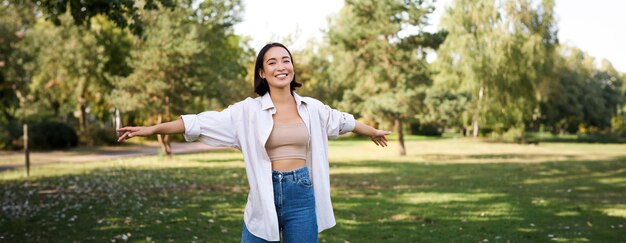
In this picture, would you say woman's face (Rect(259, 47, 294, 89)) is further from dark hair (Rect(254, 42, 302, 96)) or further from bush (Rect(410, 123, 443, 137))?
bush (Rect(410, 123, 443, 137))

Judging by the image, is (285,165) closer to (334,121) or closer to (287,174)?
(287,174)

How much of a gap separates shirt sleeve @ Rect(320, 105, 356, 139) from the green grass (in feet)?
13.3

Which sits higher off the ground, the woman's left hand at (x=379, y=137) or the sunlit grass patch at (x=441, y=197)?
the woman's left hand at (x=379, y=137)

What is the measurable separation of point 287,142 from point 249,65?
37417 millimetres

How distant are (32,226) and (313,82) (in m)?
31.0

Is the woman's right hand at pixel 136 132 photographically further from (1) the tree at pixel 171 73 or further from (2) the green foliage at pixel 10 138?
(2) the green foliage at pixel 10 138

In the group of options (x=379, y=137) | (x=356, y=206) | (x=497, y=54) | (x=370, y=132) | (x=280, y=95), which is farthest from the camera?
(x=497, y=54)

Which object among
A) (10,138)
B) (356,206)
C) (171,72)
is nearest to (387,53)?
(171,72)

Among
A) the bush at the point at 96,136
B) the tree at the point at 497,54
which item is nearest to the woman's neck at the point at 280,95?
the bush at the point at 96,136

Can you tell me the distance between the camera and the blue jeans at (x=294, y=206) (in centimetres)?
373

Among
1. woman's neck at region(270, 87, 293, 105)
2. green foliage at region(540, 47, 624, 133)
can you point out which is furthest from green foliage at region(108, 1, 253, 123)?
green foliage at region(540, 47, 624, 133)

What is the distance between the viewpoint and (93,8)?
988 cm

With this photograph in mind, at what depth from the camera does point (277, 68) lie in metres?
3.91

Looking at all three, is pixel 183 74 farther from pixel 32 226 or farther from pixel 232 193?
pixel 32 226
